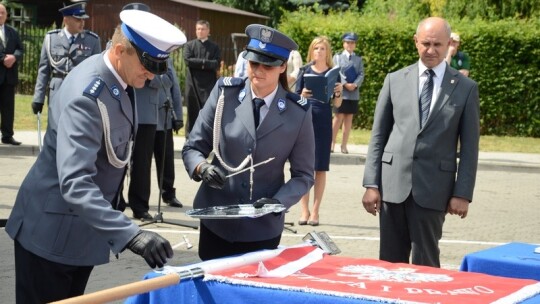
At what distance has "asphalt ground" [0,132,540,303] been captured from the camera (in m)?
9.21

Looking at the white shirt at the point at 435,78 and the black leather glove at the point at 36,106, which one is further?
the black leather glove at the point at 36,106

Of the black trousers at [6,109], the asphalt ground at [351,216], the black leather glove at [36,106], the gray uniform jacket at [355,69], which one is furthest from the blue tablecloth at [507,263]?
the gray uniform jacket at [355,69]

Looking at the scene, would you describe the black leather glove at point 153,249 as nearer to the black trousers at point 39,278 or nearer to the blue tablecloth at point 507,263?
the black trousers at point 39,278

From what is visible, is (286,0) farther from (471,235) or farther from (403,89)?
(403,89)

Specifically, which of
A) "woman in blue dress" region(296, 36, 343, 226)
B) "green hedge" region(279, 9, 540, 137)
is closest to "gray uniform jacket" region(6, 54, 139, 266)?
"woman in blue dress" region(296, 36, 343, 226)

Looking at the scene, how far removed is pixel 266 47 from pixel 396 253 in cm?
195

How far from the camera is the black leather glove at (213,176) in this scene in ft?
17.1

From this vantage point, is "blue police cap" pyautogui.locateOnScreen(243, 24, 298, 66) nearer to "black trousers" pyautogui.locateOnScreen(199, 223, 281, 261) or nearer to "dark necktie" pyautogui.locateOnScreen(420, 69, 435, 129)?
"black trousers" pyautogui.locateOnScreen(199, 223, 281, 261)

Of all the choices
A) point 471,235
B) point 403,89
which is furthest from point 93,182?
point 471,235

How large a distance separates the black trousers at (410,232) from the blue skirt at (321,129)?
444 centimetres

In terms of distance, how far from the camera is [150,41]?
4.40m

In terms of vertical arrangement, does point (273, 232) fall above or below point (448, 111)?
below

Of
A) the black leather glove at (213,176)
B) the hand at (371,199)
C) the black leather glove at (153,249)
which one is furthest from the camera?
the hand at (371,199)

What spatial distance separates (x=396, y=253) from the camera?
22.4 feet
